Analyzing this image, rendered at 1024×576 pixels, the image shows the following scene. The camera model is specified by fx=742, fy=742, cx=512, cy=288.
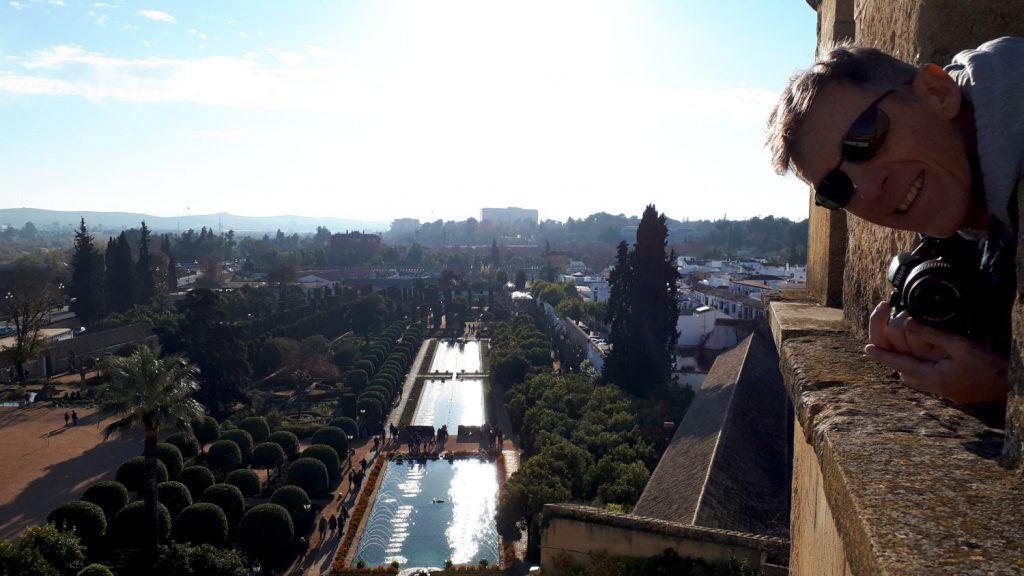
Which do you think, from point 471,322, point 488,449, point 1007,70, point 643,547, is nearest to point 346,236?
point 471,322

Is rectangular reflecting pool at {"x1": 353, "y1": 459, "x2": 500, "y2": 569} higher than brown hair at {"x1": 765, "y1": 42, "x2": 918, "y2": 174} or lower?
lower

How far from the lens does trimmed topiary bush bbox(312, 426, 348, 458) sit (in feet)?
62.7

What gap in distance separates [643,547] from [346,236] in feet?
280

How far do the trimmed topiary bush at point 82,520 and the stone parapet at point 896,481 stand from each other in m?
13.8

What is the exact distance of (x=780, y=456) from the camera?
1322cm

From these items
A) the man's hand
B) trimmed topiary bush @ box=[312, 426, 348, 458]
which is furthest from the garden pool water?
the man's hand

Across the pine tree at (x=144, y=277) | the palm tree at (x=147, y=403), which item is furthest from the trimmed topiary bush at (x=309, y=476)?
the pine tree at (x=144, y=277)

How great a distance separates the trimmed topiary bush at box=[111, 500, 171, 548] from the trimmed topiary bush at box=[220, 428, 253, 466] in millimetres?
4956

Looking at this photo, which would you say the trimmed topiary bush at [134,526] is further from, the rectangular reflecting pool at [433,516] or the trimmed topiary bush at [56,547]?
the rectangular reflecting pool at [433,516]

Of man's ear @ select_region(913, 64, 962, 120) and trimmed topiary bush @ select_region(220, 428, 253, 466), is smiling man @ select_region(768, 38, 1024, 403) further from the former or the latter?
trimmed topiary bush @ select_region(220, 428, 253, 466)

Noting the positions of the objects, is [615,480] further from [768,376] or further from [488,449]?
[488,449]

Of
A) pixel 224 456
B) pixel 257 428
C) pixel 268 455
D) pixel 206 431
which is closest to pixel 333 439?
pixel 268 455

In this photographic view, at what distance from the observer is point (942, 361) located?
137 centimetres

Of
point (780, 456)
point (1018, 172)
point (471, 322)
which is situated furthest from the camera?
point (471, 322)
